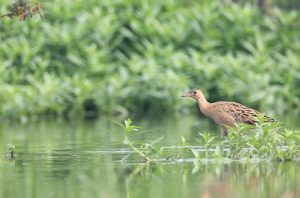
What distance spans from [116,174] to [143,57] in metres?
12.4

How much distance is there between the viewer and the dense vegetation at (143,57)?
21609mm

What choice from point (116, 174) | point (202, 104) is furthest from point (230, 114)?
point (116, 174)

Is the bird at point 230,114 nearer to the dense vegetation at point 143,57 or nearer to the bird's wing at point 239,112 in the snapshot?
the bird's wing at point 239,112

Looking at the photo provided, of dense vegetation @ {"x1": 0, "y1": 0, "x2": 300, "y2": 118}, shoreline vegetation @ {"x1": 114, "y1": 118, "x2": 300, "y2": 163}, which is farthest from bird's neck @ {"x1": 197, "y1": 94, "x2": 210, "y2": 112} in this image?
dense vegetation @ {"x1": 0, "y1": 0, "x2": 300, "y2": 118}

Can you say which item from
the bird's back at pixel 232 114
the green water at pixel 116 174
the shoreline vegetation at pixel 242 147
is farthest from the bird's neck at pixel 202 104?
the shoreline vegetation at pixel 242 147

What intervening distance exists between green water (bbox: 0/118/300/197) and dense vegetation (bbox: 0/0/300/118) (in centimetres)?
581

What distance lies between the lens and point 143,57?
23812mm

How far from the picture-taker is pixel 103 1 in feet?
82.4

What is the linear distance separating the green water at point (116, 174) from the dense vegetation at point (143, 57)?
5812mm

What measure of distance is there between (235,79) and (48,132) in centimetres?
614

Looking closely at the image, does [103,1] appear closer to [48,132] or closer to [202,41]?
[202,41]

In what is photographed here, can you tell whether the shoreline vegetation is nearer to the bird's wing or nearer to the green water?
the green water

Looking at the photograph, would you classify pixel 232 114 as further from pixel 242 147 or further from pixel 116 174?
pixel 116 174

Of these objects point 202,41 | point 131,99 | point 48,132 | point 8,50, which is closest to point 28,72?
point 8,50
